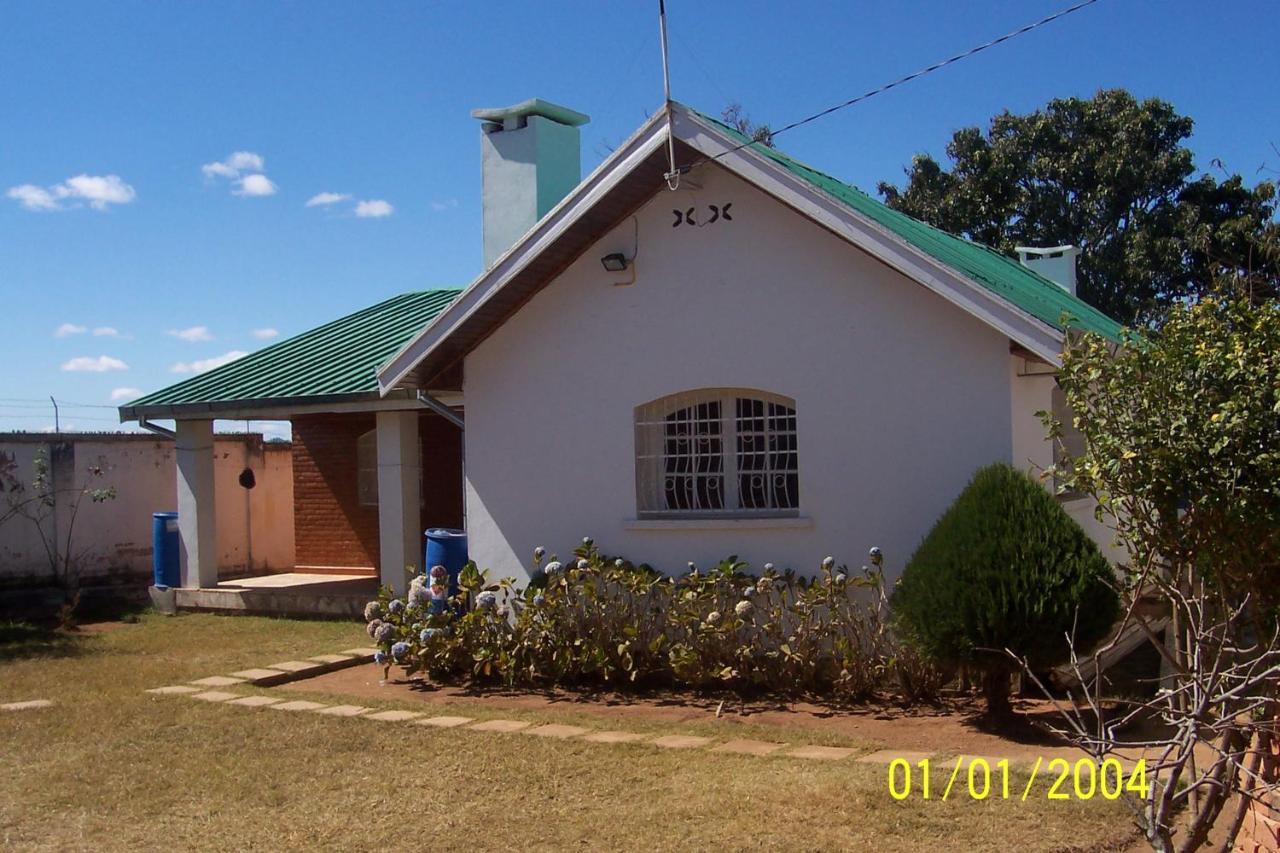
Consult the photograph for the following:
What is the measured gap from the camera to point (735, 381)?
32.2 ft

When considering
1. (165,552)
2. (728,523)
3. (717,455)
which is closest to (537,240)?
(717,455)

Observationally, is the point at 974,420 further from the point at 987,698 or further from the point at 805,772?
the point at 805,772

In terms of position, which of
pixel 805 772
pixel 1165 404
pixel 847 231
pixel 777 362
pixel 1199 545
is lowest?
pixel 805 772

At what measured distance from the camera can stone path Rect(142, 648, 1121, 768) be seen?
714 cm

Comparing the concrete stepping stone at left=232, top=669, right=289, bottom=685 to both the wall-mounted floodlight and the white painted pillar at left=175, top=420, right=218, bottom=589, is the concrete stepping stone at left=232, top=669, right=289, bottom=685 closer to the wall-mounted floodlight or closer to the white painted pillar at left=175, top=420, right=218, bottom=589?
the wall-mounted floodlight

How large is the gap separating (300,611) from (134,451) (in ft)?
15.6

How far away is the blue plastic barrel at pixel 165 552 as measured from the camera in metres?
15.1

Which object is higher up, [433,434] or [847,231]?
[847,231]

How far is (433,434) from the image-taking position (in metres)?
16.2

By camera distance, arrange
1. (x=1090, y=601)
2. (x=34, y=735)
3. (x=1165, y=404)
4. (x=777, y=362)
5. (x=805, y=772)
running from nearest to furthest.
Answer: (x=1165, y=404)
(x=805, y=772)
(x=1090, y=601)
(x=34, y=735)
(x=777, y=362)

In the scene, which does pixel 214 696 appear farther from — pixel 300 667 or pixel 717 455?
pixel 717 455

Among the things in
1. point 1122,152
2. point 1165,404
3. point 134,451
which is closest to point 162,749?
point 1165,404

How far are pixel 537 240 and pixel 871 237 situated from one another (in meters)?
2.70
